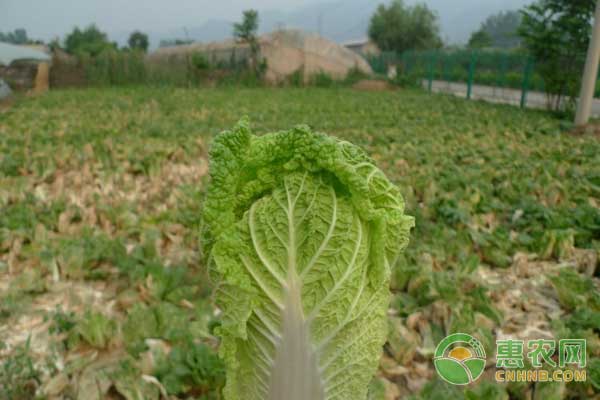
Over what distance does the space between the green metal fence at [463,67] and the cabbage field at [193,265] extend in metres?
14.5

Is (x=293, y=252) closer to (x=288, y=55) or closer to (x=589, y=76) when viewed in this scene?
(x=589, y=76)

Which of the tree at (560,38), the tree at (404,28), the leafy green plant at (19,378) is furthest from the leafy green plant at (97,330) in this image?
the tree at (404,28)

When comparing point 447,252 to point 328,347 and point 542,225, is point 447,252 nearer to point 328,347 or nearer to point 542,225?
point 542,225

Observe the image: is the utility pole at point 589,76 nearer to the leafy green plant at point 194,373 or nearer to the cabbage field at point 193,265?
the cabbage field at point 193,265

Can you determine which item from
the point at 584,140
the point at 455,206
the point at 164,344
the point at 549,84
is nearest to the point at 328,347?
the point at 164,344

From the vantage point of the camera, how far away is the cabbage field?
92.1 inches

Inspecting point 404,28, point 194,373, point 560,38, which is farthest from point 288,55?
point 404,28

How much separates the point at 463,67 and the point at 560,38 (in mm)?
17057

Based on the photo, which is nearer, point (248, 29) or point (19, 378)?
point (19, 378)

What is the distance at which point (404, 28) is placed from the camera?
55.4 m

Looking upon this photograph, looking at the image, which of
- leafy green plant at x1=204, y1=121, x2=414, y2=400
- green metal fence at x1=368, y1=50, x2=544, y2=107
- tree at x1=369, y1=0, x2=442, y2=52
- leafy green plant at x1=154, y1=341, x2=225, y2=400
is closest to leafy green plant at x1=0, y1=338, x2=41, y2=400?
leafy green plant at x1=154, y1=341, x2=225, y2=400

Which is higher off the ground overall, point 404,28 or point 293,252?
point 404,28

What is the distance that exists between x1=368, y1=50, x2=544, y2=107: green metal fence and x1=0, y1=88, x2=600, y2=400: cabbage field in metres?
14.5

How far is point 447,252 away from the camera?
3.67m
